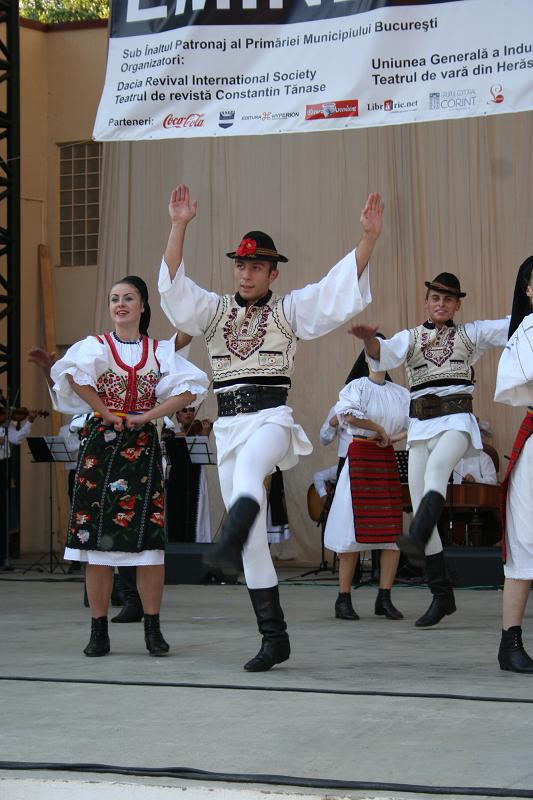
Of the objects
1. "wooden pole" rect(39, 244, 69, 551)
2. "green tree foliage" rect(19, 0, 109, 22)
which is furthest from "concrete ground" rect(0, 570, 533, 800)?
"green tree foliage" rect(19, 0, 109, 22)

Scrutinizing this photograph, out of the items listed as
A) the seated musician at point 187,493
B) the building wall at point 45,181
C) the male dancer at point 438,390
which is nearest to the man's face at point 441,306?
the male dancer at point 438,390

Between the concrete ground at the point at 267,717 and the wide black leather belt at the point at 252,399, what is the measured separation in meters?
0.97

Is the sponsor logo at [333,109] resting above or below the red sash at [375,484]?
above

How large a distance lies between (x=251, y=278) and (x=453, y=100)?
100 inches

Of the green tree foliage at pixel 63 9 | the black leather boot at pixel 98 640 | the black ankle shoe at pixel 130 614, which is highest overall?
the green tree foliage at pixel 63 9

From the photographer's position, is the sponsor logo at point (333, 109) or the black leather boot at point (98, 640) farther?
the sponsor logo at point (333, 109)

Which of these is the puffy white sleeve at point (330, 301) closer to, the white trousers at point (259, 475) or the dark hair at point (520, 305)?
the white trousers at point (259, 475)

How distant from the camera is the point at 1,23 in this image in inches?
494

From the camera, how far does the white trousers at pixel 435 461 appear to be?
19.5 ft

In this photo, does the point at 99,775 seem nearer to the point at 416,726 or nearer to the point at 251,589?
the point at 416,726

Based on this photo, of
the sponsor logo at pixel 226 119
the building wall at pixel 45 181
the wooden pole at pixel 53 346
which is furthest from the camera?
the building wall at pixel 45 181

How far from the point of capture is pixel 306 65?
7051mm

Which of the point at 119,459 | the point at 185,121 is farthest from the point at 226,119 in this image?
the point at 119,459

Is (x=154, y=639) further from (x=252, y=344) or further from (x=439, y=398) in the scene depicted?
(x=439, y=398)
